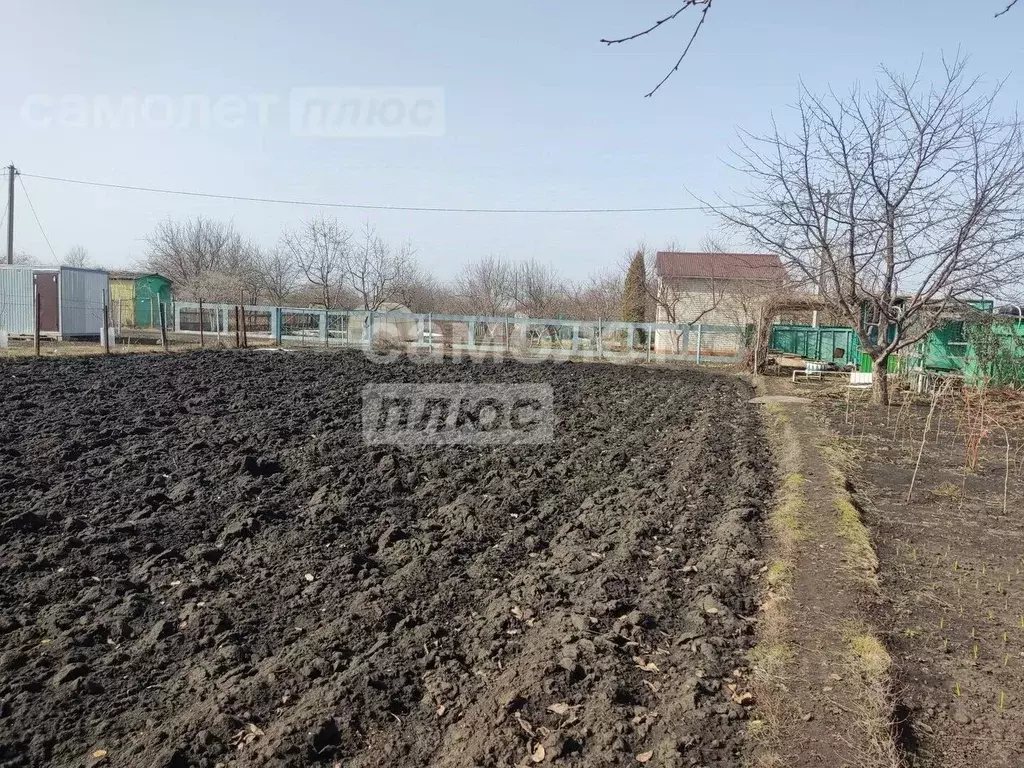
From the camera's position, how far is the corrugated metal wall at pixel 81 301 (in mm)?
21750

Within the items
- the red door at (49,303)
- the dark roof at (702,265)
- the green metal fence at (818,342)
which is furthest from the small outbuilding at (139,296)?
the green metal fence at (818,342)

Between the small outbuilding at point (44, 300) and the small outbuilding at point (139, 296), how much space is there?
1059 cm

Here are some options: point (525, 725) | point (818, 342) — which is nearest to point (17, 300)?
point (818, 342)

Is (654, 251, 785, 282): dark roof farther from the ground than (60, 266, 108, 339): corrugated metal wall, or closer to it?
farther from the ground

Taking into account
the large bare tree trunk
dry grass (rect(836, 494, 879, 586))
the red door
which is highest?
the red door

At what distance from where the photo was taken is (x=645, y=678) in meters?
3.31

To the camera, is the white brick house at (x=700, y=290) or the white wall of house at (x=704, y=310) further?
the white brick house at (x=700, y=290)

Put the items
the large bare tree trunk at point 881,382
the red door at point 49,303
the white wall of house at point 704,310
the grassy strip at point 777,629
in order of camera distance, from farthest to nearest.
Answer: the white wall of house at point 704,310, the red door at point 49,303, the large bare tree trunk at point 881,382, the grassy strip at point 777,629

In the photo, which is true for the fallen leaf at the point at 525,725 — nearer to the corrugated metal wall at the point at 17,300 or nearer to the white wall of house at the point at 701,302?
the white wall of house at the point at 701,302

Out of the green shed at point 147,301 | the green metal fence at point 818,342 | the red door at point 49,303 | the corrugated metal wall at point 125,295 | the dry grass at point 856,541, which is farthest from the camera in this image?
A: the green shed at point 147,301

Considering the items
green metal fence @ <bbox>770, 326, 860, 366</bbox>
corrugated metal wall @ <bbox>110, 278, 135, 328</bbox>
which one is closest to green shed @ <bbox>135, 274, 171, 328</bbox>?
corrugated metal wall @ <bbox>110, 278, 135, 328</bbox>

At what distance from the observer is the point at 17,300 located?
2192cm

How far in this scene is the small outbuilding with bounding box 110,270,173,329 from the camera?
33.2 metres

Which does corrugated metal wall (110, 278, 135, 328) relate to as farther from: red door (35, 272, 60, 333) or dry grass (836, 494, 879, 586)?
dry grass (836, 494, 879, 586)
